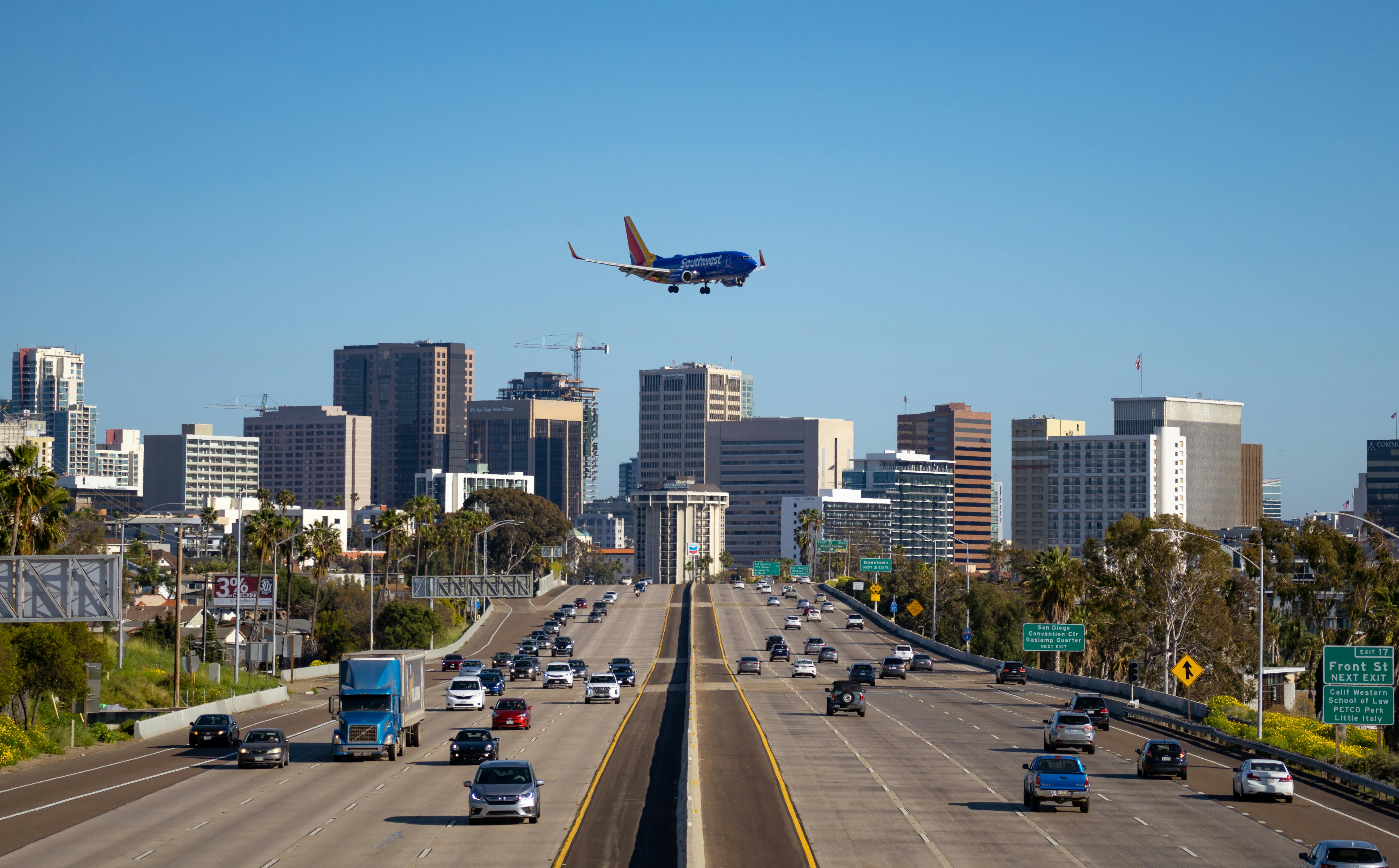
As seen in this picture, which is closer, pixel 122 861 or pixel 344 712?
pixel 122 861

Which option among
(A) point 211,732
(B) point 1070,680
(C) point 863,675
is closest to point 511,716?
(A) point 211,732

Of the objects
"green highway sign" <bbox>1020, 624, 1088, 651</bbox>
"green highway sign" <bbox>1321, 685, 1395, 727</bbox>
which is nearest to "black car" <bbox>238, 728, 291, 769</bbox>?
"green highway sign" <bbox>1321, 685, 1395, 727</bbox>

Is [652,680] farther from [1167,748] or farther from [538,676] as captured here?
[1167,748]

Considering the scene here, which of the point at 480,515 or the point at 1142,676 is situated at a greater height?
the point at 480,515

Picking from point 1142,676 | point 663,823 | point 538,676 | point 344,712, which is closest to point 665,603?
point 1142,676

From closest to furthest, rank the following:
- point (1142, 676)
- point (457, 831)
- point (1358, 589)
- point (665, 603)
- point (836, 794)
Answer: point (457, 831) → point (836, 794) → point (1358, 589) → point (1142, 676) → point (665, 603)
